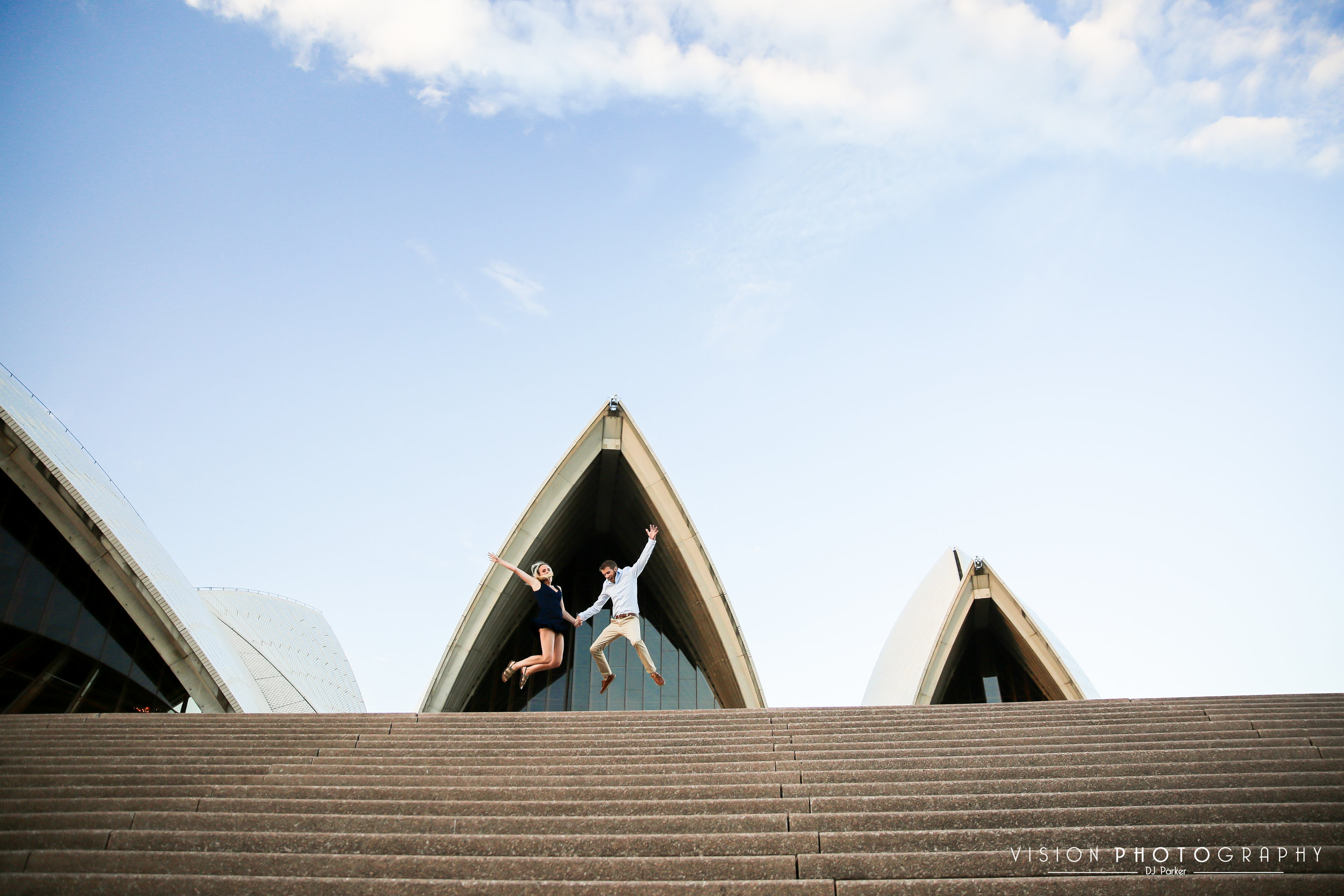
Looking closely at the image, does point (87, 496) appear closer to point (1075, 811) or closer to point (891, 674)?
point (1075, 811)

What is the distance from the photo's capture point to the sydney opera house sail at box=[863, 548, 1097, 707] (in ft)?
52.5

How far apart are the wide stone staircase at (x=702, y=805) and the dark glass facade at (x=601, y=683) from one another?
Answer: 7.65 meters

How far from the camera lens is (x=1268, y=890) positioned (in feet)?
9.73

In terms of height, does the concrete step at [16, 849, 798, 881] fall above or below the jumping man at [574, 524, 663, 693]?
below

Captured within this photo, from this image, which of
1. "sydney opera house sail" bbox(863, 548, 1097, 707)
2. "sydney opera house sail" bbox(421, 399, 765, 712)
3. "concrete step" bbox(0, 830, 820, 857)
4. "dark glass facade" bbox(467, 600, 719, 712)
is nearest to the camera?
"concrete step" bbox(0, 830, 820, 857)

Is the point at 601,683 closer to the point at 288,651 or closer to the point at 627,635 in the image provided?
the point at 627,635

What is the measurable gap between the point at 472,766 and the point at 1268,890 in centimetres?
443

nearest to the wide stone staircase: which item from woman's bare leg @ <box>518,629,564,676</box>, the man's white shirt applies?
woman's bare leg @ <box>518,629,564,676</box>

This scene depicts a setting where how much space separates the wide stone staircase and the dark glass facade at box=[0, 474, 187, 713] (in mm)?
7525

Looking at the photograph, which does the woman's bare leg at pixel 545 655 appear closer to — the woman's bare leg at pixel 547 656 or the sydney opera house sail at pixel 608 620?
the woman's bare leg at pixel 547 656

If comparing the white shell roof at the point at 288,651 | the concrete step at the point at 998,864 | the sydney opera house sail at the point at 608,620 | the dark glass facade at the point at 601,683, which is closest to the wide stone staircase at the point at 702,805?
the concrete step at the point at 998,864

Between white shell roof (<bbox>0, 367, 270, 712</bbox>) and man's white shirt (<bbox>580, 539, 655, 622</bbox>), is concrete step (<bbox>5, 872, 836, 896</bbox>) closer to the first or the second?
man's white shirt (<bbox>580, 539, 655, 622</bbox>)

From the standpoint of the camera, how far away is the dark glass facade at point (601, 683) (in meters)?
14.2

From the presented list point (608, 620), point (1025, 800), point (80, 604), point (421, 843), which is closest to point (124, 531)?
point (80, 604)
